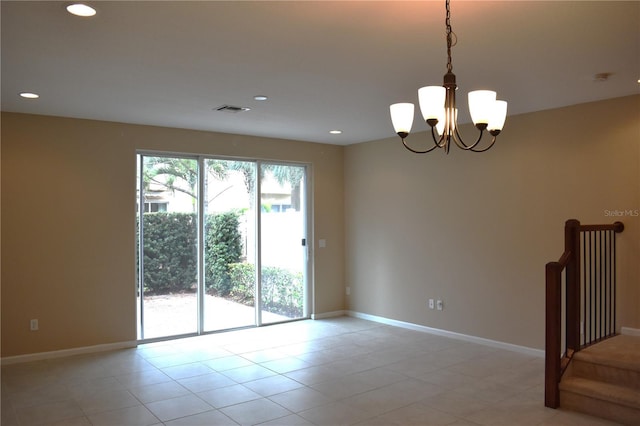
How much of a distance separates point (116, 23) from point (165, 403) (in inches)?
112

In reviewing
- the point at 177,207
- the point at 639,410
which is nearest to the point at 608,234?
the point at 639,410

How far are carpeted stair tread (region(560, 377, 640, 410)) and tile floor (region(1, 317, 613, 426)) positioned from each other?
18 cm

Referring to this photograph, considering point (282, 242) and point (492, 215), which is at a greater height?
point (492, 215)

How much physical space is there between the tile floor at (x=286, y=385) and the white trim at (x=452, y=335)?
0.11 m

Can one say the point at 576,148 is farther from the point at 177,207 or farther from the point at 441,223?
the point at 177,207

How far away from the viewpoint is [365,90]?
4227 mm

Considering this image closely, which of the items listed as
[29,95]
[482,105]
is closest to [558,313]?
[482,105]

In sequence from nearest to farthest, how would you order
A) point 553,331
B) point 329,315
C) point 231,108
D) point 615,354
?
point 553,331
point 615,354
point 231,108
point 329,315

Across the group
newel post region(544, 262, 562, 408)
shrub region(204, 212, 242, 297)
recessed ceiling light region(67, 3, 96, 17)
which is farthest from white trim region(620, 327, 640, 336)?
recessed ceiling light region(67, 3, 96, 17)

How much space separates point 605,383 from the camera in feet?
12.2

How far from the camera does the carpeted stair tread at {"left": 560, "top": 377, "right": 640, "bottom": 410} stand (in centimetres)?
345

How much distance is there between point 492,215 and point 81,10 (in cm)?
452

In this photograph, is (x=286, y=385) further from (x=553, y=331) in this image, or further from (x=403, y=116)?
(x=403, y=116)

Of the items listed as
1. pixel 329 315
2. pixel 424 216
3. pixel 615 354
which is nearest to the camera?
pixel 615 354
